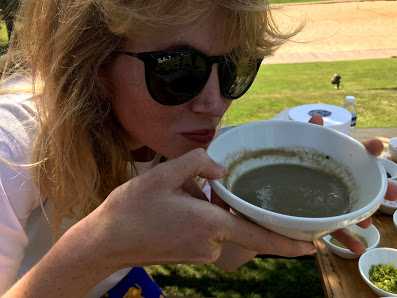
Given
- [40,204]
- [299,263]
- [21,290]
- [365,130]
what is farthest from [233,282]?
[21,290]

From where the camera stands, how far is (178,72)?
1.22 meters

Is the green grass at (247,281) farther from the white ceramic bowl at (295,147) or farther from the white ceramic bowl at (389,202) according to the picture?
the white ceramic bowl at (295,147)

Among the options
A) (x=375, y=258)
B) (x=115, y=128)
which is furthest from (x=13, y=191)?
(x=375, y=258)

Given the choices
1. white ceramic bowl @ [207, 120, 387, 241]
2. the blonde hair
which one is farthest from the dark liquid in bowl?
the blonde hair

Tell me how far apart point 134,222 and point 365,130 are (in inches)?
100

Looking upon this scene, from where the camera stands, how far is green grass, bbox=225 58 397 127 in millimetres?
5992

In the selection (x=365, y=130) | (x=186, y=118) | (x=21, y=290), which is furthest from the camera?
(x=365, y=130)

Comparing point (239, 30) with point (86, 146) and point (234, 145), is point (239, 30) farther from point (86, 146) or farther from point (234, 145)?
point (86, 146)

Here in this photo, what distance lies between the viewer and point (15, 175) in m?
1.29

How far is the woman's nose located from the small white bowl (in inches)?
35.5

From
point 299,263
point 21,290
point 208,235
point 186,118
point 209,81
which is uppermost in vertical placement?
point 209,81

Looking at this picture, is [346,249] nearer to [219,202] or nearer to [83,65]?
[219,202]

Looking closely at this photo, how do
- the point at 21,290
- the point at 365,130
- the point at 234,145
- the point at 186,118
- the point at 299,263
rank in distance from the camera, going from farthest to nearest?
the point at 299,263
the point at 365,130
the point at 186,118
the point at 234,145
the point at 21,290

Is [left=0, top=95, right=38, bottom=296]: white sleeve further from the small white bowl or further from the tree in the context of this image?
the small white bowl
